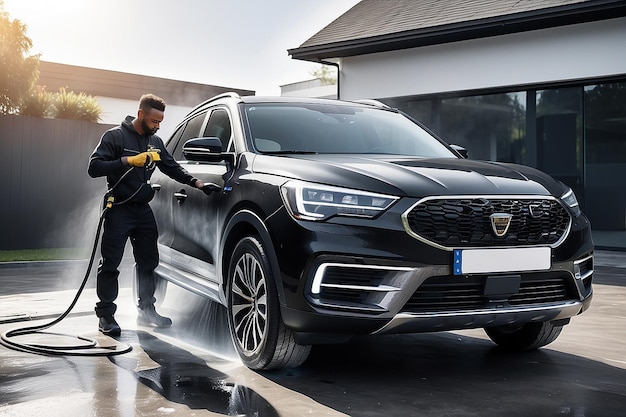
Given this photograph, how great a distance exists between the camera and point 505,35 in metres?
16.4

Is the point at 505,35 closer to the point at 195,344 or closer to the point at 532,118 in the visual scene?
the point at 532,118

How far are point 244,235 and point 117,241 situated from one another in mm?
1639

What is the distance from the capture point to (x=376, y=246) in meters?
4.74

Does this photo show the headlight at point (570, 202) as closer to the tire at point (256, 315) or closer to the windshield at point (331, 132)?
the windshield at point (331, 132)

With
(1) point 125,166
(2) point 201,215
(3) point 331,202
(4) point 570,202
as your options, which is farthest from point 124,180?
(4) point 570,202

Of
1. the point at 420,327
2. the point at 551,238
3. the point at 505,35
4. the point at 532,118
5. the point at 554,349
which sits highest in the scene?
the point at 505,35

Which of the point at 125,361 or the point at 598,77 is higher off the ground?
Answer: the point at 598,77

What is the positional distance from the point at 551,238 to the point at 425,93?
12.9 metres

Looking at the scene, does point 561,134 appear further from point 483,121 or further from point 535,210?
point 535,210

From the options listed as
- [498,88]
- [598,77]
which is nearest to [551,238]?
[598,77]

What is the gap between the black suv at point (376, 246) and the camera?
4.76 meters

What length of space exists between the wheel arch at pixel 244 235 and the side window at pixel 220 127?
855 mm

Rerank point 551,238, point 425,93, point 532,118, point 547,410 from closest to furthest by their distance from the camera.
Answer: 1. point 547,410
2. point 551,238
3. point 532,118
4. point 425,93

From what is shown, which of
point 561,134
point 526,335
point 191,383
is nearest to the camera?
point 191,383
